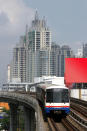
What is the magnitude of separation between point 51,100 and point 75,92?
209 feet

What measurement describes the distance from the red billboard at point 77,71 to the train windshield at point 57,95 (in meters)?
66.4

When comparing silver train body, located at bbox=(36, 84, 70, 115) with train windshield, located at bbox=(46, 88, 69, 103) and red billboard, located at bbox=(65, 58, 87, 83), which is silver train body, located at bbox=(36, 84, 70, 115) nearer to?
train windshield, located at bbox=(46, 88, 69, 103)

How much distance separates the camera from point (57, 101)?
36719 mm

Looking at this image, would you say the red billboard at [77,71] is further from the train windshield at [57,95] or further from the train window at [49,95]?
the train windshield at [57,95]

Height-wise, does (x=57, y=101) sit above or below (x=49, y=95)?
below

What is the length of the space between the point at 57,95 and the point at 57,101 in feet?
1.96

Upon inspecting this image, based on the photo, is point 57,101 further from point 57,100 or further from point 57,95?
point 57,95

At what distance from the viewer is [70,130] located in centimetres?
3077

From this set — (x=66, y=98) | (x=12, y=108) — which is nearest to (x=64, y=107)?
(x=66, y=98)

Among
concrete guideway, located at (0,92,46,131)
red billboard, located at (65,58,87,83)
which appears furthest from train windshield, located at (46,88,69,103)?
red billboard, located at (65,58,87,83)

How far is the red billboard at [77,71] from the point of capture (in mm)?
104000

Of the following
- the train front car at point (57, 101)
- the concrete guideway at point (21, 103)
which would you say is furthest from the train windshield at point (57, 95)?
the concrete guideway at point (21, 103)

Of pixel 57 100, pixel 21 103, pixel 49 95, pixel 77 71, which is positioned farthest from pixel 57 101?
pixel 77 71

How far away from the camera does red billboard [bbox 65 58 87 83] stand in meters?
104
